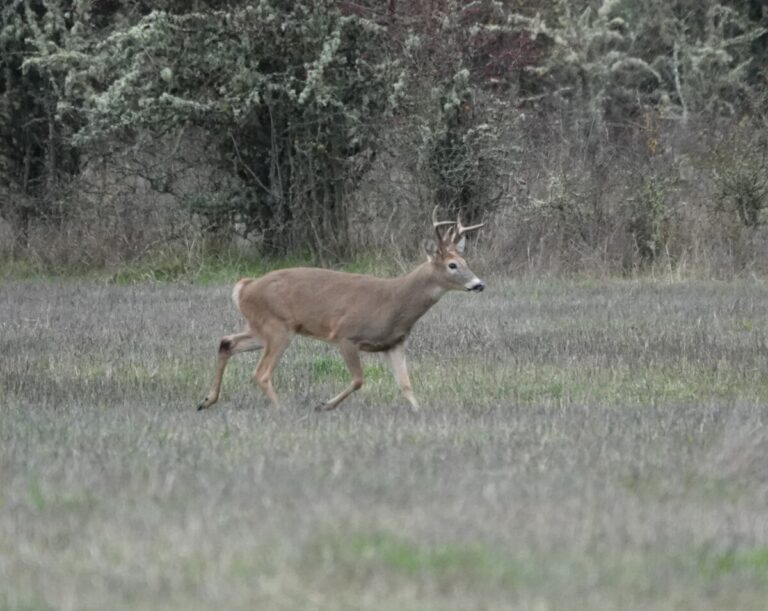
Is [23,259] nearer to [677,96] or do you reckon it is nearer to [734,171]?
[734,171]

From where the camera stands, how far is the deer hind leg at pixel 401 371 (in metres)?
10.7

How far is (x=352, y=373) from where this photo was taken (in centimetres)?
1089

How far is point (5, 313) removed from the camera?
1719cm

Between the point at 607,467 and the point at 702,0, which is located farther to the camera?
the point at 702,0

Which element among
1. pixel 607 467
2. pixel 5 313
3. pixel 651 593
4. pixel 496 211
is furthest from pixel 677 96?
pixel 651 593

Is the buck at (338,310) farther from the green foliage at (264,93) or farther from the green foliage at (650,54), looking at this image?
the green foliage at (650,54)

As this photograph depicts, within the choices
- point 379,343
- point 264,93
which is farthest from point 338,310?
point 264,93

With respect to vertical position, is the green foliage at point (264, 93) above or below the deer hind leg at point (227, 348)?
above

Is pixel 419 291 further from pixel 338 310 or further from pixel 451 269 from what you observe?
pixel 338 310

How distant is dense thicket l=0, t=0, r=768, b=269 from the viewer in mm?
21016

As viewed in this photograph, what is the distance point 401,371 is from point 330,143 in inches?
468

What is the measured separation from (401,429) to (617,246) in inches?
497

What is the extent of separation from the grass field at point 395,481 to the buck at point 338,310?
1.12 feet

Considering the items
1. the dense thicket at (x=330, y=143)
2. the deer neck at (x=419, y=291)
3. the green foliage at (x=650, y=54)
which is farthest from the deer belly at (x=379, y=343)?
the green foliage at (x=650, y=54)
